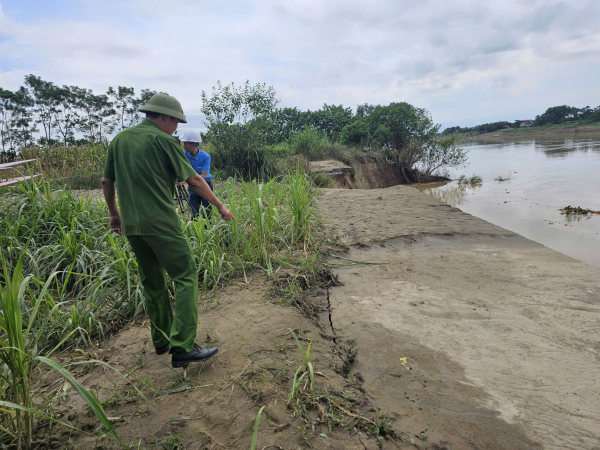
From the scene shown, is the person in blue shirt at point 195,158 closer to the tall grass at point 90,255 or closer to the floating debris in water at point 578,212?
the tall grass at point 90,255

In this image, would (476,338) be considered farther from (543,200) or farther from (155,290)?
(543,200)

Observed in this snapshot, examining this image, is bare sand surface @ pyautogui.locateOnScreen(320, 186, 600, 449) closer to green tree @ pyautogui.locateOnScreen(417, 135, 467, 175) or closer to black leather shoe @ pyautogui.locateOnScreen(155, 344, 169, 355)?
black leather shoe @ pyautogui.locateOnScreen(155, 344, 169, 355)

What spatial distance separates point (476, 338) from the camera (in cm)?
268

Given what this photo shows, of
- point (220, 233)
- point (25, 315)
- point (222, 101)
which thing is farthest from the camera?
point (222, 101)

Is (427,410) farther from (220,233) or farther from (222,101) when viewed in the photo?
(222,101)

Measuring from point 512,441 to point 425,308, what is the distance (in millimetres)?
1474

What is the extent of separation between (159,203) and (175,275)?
0.43m

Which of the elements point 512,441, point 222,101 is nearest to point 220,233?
point 512,441

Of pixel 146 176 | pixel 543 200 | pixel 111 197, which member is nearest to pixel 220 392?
pixel 146 176

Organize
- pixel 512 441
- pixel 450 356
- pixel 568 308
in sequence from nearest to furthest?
pixel 512 441
pixel 450 356
pixel 568 308

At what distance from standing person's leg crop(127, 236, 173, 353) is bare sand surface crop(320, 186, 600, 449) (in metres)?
1.27

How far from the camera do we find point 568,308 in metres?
3.14

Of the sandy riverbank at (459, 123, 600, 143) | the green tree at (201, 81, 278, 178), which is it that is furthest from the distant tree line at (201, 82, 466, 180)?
the sandy riverbank at (459, 123, 600, 143)

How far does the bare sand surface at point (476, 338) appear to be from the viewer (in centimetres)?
186
